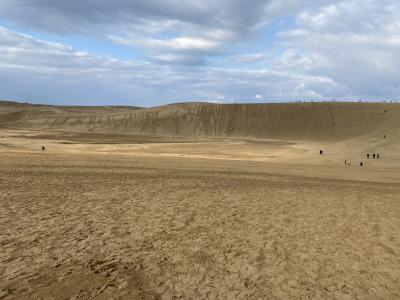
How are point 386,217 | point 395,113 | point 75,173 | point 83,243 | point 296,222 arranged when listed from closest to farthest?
point 83,243 < point 296,222 < point 386,217 < point 75,173 < point 395,113

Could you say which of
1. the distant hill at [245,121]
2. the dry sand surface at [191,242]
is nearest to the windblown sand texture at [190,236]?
the dry sand surface at [191,242]

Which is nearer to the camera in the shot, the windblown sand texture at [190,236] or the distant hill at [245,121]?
the windblown sand texture at [190,236]

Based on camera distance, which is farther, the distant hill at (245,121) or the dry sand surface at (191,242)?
the distant hill at (245,121)

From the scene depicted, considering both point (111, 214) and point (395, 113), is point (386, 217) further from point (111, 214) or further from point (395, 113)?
point (395, 113)

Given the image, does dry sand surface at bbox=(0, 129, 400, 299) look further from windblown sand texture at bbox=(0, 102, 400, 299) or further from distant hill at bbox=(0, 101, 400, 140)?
distant hill at bbox=(0, 101, 400, 140)

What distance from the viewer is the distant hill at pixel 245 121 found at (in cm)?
10946

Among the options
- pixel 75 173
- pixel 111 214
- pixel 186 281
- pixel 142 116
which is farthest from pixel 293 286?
pixel 142 116

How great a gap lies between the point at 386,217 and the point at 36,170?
16524 millimetres

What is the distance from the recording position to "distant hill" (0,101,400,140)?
109 m

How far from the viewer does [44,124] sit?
424 ft

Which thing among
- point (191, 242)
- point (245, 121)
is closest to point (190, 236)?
point (191, 242)

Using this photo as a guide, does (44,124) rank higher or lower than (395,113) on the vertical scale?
lower

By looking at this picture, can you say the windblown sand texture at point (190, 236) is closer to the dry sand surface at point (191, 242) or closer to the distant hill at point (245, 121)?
the dry sand surface at point (191, 242)

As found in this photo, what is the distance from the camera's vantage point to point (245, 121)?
122 metres
